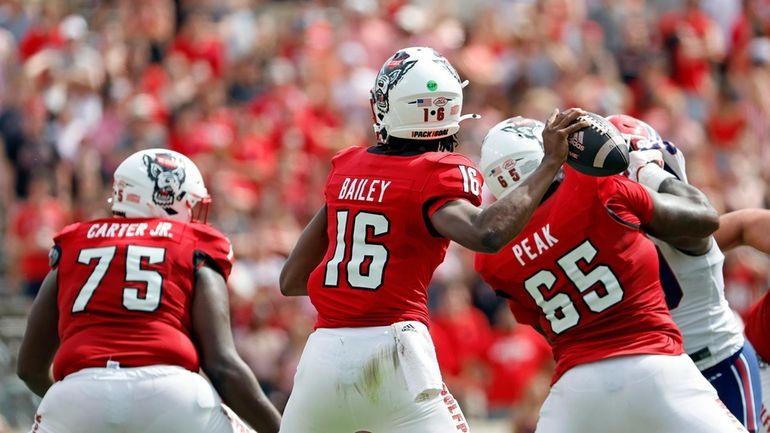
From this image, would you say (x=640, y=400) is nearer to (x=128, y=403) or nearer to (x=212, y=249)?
(x=212, y=249)

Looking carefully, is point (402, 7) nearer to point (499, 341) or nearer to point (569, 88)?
point (569, 88)

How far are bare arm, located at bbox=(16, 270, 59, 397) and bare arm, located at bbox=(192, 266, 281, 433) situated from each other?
0.71 m

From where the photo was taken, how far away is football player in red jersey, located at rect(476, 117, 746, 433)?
5969mm

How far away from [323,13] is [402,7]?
1008mm

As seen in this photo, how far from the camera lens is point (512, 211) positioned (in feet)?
18.7

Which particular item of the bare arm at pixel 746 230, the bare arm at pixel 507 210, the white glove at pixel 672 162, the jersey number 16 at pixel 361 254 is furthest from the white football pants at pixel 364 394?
the bare arm at pixel 746 230

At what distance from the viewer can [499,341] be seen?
13.7 metres

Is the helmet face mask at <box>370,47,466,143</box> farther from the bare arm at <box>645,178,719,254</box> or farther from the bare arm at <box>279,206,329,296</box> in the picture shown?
the bare arm at <box>645,178,719,254</box>

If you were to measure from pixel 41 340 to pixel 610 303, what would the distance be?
2.76m

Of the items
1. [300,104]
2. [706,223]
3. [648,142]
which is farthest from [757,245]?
[300,104]

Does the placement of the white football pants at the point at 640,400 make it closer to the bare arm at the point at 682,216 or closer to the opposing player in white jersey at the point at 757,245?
the bare arm at the point at 682,216

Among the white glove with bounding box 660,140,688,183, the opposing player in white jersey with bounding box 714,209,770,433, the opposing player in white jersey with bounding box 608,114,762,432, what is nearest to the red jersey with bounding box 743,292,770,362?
the opposing player in white jersey with bounding box 714,209,770,433

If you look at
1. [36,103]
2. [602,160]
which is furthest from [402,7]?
[602,160]

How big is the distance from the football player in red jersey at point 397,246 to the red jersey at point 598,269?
432mm
